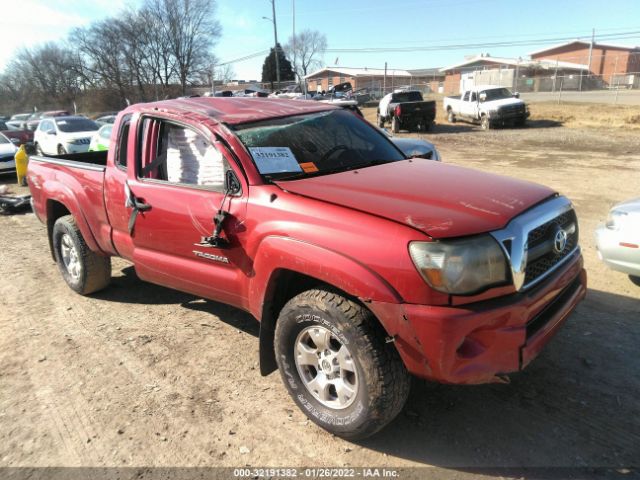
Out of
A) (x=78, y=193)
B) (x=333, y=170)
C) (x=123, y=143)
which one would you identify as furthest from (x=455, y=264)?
(x=78, y=193)

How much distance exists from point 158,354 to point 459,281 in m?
2.52

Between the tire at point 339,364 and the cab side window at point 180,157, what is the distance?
1.10 m

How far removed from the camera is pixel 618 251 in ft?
14.1

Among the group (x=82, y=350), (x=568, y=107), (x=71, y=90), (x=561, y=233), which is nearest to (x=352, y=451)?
(x=561, y=233)

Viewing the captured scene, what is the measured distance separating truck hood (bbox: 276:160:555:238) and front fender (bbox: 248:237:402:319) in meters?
0.29

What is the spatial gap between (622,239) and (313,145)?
2.85 metres

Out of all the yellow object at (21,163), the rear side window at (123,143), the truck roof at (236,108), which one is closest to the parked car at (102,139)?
the yellow object at (21,163)

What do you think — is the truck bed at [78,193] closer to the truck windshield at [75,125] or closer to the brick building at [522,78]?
the truck windshield at [75,125]

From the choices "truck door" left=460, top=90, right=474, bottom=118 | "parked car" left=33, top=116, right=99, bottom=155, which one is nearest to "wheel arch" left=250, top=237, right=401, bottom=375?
"parked car" left=33, top=116, right=99, bottom=155

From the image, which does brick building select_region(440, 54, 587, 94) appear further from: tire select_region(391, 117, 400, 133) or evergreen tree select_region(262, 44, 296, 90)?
evergreen tree select_region(262, 44, 296, 90)

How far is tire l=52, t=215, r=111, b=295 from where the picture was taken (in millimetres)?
4738

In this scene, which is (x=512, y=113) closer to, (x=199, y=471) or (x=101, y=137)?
(x=101, y=137)

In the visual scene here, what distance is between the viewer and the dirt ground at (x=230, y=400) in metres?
2.68

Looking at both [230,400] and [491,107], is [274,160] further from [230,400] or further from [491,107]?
[491,107]
